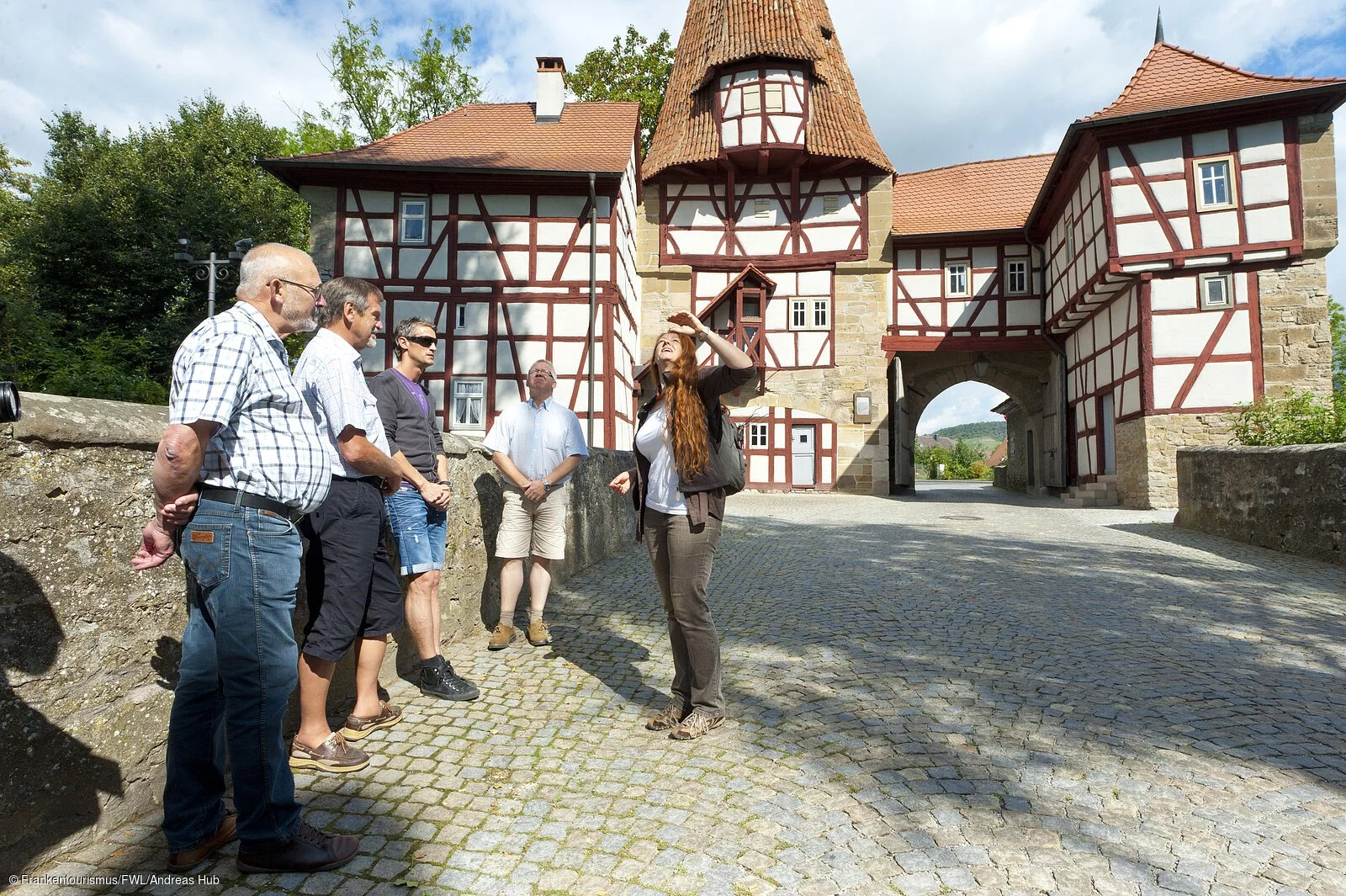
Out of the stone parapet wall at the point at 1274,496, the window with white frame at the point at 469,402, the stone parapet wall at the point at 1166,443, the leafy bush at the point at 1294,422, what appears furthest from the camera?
the window with white frame at the point at 469,402

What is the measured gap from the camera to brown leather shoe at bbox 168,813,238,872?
2.14m

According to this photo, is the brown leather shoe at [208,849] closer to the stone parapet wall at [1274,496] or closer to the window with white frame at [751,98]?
the stone parapet wall at [1274,496]

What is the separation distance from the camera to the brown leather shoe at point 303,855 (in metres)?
2.13

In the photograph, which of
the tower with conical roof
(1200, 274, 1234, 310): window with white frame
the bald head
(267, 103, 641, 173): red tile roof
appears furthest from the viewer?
the tower with conical roof

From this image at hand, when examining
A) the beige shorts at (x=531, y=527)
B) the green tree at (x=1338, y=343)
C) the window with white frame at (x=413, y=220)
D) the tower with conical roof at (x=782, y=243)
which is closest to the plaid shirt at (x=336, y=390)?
the beige shorts at (x=531, y=527)

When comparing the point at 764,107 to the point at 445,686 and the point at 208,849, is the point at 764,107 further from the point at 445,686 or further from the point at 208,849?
the point at 208,849

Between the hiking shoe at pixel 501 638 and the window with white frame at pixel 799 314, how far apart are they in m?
17.8

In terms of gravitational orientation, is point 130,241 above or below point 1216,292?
above

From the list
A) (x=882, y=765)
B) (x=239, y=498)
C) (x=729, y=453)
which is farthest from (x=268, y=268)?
(x=882, y=765)

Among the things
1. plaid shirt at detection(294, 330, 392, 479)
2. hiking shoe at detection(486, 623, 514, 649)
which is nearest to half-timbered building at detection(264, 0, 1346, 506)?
hiking shoe at detection(486, 623, 514, 649)

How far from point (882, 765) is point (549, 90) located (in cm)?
2214

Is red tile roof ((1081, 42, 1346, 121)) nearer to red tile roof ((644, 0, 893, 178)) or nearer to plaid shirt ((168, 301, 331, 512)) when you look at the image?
red tile roof ((644, 0, 893, 178))

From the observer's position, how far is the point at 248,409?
2127mm

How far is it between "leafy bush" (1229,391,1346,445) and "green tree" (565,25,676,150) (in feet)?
67.5
